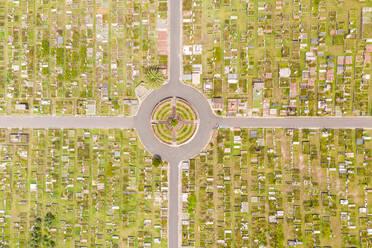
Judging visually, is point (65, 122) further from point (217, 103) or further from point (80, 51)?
point (217, 103)

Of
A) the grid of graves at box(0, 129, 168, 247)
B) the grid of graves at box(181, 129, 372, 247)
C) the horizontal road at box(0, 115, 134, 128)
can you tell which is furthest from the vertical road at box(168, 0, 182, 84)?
the grid of graves at box(0, 129, 168, 247)

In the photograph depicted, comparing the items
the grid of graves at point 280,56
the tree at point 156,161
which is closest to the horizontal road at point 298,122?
the grid of graves at point 280,56

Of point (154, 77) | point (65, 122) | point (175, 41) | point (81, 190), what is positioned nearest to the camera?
point (154, 77)

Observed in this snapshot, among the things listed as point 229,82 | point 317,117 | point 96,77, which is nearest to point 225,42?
point 229,82

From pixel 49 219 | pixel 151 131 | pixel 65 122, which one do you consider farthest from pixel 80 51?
pixel 49 219

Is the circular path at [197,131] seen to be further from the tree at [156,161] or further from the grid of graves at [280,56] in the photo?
the grid of graves at [280,56]

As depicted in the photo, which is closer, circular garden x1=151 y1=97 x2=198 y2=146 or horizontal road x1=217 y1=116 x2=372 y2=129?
horizontal road x1=217 y1=116 x2=372 y2=129

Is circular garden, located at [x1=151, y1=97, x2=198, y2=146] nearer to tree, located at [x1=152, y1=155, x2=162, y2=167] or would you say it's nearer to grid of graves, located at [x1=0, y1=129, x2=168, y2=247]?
tree, located at [x1=152, y1=155, x2=162, y2=167]
